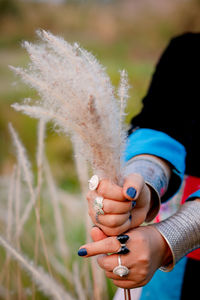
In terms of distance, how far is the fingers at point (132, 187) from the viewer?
0.35m

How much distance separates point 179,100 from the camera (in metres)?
0.61

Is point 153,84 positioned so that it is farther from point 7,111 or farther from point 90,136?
point 7,111

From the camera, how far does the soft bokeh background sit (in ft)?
6.86

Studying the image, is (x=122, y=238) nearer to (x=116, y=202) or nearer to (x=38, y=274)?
(x=116, y=202)

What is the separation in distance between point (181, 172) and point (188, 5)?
197 centimetres

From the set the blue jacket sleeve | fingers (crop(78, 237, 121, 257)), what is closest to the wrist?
the blue jacket sleeve

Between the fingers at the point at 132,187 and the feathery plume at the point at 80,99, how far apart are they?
A: 1 centimetres

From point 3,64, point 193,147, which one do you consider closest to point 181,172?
point 193,147

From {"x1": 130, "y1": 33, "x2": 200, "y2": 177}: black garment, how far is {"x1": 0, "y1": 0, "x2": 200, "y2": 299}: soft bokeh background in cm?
131

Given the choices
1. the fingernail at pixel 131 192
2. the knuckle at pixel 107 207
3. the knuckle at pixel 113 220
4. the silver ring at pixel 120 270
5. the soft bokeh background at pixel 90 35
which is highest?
the soft bokeh background at pixel 90 35

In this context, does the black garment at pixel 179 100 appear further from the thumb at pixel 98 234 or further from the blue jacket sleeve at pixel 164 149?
the thumb at pixel 98 234

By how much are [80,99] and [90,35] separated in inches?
96.0

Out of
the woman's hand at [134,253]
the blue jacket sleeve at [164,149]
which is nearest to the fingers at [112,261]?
the woman's hand at [134,253]

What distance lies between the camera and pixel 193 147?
0.61 metres
